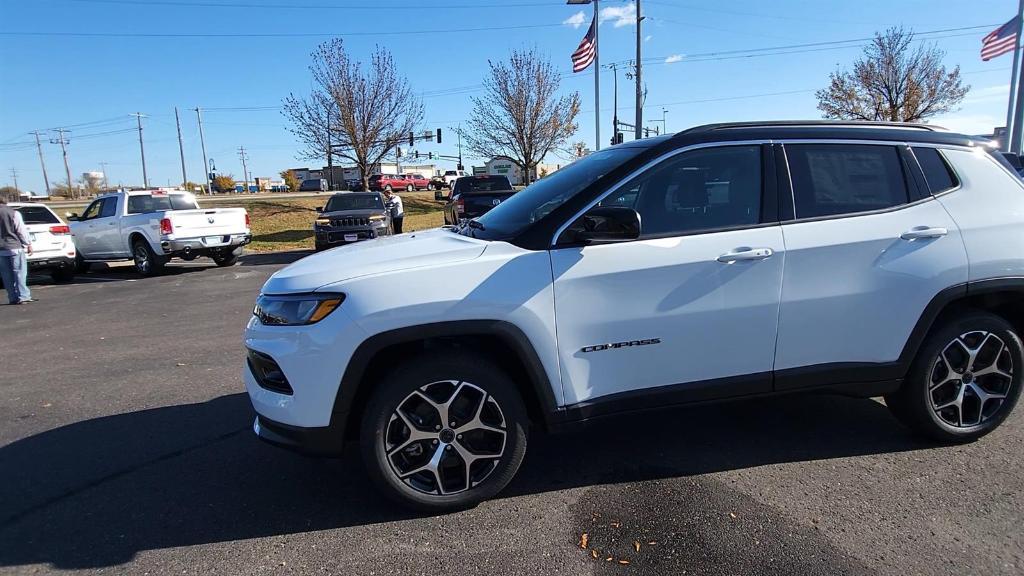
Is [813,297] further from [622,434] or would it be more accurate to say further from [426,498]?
[426,498]

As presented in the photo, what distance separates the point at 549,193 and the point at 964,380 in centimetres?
273

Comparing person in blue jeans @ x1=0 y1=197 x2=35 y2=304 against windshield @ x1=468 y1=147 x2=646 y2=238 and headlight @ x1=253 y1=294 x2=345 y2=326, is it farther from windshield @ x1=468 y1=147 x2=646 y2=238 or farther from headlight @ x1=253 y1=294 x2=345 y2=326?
windshield @ x1=468 y1=147 x2=646 y2=238

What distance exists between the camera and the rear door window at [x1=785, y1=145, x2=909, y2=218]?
3.41 m

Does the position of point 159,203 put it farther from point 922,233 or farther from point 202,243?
point 922,233

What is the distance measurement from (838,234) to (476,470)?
→ 235 cm

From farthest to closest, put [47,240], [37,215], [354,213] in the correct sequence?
[354,213] → [37,215] → [47,240]

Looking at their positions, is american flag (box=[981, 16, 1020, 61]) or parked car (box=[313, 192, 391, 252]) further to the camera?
american flag (box=[981, 16, 1020, 61])

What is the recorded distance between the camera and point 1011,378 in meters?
3.65

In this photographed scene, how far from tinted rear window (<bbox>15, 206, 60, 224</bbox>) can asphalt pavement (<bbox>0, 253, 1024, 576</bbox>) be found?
9308mm

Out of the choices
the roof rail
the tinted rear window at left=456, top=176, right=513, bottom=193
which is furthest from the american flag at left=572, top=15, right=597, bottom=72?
the roof rail

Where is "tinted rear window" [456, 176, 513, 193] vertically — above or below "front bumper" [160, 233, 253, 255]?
above

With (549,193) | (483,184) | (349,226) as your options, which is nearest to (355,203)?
(349,226)

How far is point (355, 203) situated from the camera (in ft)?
50.4

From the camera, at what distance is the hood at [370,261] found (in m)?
2.93
